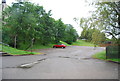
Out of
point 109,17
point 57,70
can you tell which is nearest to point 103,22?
point 109,17

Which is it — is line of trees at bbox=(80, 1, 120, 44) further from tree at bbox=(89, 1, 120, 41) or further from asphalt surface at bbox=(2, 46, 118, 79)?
asphalt surface at bbox=(2, 46, 118, 79)

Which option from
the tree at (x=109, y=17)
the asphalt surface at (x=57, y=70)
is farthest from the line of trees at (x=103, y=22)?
the asphalt surface at (x=57, y=70)

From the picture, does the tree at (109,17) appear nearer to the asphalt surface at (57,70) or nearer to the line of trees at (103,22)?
the line of trees at (103,22)

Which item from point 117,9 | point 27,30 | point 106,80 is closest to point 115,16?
point 117,9

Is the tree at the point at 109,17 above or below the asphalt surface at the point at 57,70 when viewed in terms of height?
above

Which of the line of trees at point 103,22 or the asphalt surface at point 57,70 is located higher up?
the line of trees at point 103,22

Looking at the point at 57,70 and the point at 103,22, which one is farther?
the point at 103,22

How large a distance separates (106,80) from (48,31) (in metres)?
23.7

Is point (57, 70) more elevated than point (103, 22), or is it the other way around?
point (103, 22)

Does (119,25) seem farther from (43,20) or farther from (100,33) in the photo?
(43,20)

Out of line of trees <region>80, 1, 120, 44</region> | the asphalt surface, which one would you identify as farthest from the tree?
the asphalt surface

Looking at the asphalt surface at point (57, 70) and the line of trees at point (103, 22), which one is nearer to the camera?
the asphalt surface at point (57, 70)

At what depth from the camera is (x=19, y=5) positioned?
1959 cm

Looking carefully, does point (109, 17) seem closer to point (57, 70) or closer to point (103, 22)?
point (103, 22)
